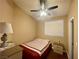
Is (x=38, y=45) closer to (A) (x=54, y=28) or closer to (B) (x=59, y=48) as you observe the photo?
(B) (x=59, y=48)

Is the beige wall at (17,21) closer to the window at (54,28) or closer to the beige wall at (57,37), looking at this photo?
the beige wall at (57,37)

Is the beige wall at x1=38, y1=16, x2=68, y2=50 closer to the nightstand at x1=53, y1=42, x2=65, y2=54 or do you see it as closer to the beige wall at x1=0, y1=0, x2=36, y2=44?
the nightstand at x1=53, y1=42, x2=65, y2=54

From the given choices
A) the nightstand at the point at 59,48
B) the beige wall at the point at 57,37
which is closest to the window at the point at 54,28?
the beige wall at the point at 57,37

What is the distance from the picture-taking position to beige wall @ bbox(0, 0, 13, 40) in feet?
12.7

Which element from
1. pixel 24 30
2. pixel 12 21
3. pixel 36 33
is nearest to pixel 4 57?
pixel 12 21

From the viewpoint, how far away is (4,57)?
6.00ft

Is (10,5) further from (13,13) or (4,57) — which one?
(4,57)

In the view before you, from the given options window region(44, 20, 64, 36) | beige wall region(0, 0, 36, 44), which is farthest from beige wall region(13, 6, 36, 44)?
window region(44, 20, 64, 36)

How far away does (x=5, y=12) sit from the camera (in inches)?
162

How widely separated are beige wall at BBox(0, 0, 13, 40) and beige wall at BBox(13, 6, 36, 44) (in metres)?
0.36

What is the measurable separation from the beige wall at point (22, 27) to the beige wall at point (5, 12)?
1.17 feet

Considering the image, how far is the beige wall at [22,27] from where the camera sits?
4.90m

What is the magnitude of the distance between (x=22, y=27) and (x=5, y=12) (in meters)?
1.45

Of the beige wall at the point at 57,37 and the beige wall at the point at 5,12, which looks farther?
the beige wall at the point at 57,37
